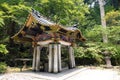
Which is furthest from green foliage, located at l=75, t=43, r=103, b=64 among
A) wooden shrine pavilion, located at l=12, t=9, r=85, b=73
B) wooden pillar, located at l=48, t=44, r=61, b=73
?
wooden pillar, located at l=48, t=44, r=61, b=73

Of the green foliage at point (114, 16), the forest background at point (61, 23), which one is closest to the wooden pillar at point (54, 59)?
the forest background at point (61, 23)

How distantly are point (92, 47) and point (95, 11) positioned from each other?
9.07 m

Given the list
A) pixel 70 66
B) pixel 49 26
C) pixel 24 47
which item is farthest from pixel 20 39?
pixel 24 47

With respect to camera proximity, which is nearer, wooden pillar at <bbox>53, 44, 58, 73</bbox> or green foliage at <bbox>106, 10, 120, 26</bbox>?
wooden pillar at <bbox>53, 44, 58, 73</bbox>

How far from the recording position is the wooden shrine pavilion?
893 centimetres

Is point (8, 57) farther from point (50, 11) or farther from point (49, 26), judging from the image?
point (49, 26)

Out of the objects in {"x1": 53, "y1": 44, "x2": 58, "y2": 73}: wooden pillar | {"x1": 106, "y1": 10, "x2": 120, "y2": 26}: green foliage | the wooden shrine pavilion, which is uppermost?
{"x1": 106, "y1": 10, "x2": 120, "y2": 26}: green foliage

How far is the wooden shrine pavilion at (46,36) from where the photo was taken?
893cm

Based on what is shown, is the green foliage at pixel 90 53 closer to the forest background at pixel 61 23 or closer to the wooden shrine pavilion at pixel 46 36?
the forest background at pixel 61 23

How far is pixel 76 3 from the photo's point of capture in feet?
57.9

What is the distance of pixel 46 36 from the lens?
31.4 feet

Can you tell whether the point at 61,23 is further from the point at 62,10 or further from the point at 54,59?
the point at 54,59

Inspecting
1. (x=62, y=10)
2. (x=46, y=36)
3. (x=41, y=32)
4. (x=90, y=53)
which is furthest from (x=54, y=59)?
(x=62, y=10)

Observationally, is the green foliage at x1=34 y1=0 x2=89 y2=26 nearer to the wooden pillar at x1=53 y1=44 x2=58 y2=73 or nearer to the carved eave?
the carved eave
